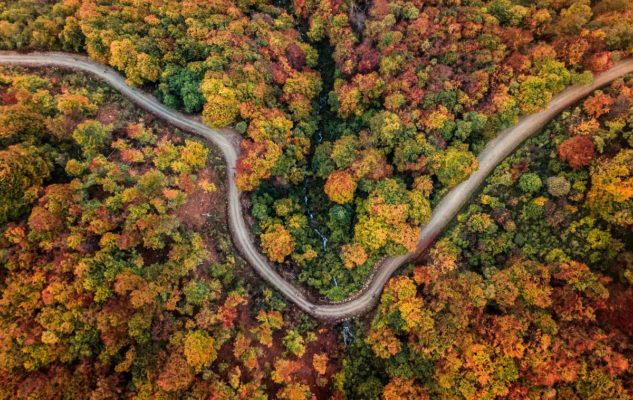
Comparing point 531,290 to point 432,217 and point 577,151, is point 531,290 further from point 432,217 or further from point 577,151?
point 577,151

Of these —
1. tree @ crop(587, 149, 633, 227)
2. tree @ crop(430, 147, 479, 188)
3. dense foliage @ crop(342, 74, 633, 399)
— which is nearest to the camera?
dense foliage @ crop(342, 74, 633, 399)

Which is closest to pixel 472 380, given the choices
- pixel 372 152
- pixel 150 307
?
pixel 372 152

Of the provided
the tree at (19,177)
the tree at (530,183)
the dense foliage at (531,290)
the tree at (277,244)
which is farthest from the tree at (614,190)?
the tree at (19,177)

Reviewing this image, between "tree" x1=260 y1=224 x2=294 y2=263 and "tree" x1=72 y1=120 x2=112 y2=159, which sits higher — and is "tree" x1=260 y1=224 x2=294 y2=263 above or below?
below

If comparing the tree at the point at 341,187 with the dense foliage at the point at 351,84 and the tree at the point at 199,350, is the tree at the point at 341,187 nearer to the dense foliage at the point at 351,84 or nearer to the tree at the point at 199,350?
the dense foliage at the point at 351,84

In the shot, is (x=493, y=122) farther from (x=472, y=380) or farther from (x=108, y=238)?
(x=108, y=238)

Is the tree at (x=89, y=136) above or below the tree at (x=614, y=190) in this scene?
below

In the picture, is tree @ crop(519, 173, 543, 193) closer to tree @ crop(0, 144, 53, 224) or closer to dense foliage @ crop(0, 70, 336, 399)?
dense foliage @ crop(0, 70, 336, 399)

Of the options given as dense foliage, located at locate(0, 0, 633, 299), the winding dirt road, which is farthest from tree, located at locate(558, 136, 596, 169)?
dense foliage, located at locate(0, 0, 633, 299)

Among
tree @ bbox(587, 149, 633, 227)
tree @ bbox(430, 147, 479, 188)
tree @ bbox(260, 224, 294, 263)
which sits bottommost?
tree @ bbox(260, 224, 294, 263)
